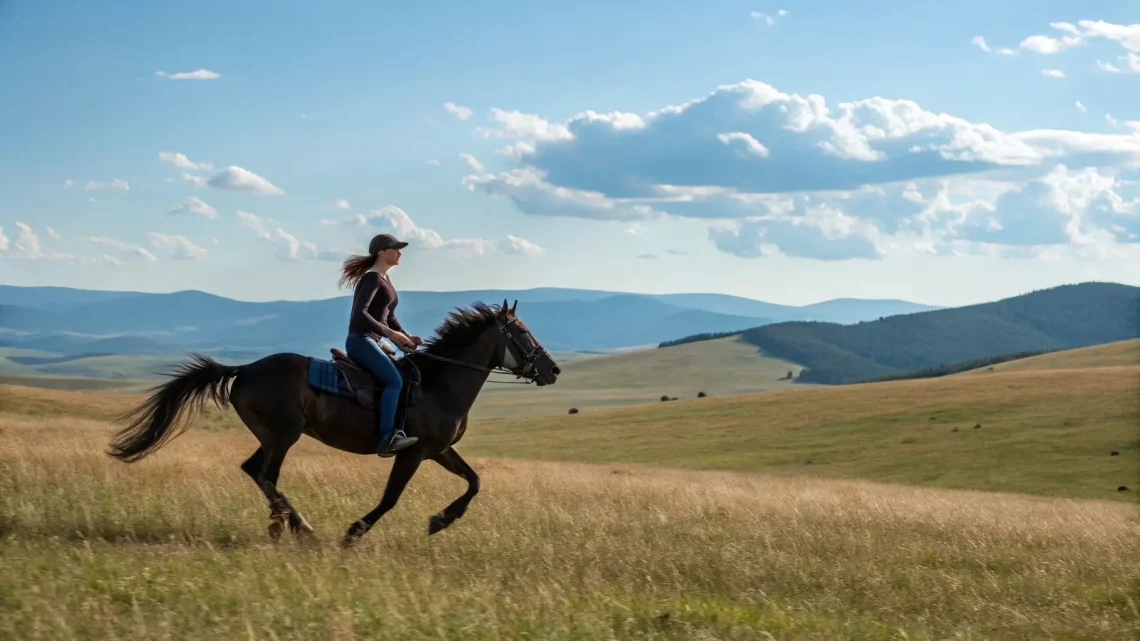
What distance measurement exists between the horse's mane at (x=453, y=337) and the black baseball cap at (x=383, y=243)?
2.92 ft

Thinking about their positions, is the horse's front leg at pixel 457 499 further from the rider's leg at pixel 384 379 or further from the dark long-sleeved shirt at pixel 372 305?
the dark long-sleeved shirt at pixel 372 305

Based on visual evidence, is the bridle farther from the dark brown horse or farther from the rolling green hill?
the rolling green hill

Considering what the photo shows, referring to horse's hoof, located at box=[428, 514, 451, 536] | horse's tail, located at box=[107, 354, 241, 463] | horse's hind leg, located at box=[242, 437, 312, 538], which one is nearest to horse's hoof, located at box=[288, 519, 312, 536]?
horse's hind leg, located at box=[242, 437, 312, 538]

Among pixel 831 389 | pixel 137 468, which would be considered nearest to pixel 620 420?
pixel 831 389

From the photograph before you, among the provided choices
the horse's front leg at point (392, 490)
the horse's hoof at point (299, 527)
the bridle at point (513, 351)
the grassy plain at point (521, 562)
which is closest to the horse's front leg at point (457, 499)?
the grassy plain at point (521, 562)

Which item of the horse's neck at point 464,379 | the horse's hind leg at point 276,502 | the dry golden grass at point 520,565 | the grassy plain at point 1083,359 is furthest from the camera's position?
the grassy plain at point 1083,359

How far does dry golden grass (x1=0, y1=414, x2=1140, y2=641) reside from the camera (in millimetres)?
6551

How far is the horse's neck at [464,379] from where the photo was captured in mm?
10992

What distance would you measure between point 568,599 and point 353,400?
3.83 m

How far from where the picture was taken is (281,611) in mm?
6461

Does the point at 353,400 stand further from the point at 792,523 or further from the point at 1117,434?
the point at 1117,434

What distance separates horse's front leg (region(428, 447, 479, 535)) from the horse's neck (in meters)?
0.54

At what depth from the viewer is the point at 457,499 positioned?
1127cm

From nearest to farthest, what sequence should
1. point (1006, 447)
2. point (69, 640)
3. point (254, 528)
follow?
point (69, 640), point (254, 528), point (1006, 447)
